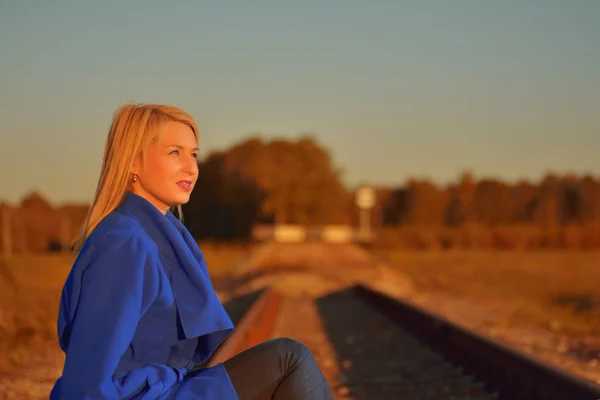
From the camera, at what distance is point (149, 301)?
1.84m

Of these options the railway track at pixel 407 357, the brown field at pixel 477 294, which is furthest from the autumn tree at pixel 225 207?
the railway track at pixel 407 357

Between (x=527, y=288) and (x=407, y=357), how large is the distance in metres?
12.9

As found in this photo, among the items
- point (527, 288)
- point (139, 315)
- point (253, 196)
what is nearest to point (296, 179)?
point (253, 196)

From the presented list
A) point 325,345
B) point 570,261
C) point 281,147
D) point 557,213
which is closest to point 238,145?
point 281,147

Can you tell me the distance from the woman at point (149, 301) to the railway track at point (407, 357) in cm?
200

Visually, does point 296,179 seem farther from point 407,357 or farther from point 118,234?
point 118,234

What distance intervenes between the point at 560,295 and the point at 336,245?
38.0ft

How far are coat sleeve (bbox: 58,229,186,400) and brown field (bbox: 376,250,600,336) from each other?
26.9ft

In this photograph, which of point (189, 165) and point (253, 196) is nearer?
point (189, 165)

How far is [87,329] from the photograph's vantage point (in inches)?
67.9

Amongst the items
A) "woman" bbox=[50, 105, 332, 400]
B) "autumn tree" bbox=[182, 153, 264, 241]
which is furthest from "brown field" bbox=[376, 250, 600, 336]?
"autumn tree" bbox=[182, 153, 264, 241]

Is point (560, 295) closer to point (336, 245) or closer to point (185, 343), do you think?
point (336, 245)

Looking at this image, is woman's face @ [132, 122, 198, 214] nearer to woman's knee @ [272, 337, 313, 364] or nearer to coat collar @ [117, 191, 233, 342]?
coat collar @ [117, 191, 233, 342]

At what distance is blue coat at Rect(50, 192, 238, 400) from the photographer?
1729 mm
